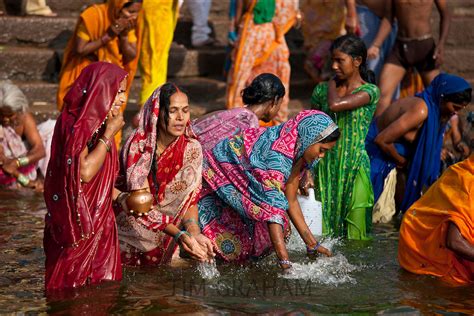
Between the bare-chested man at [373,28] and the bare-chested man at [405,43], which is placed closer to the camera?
the bare-chested man at [405,43]

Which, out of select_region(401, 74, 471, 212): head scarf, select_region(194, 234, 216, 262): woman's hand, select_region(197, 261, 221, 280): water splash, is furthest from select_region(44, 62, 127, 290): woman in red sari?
select_region(401, 74, 471, 212): head scarf

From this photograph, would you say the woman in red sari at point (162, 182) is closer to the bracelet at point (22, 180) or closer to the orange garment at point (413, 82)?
the bracelet at point (22, 180)

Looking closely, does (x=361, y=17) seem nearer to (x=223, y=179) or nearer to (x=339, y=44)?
(x=339, y=44)

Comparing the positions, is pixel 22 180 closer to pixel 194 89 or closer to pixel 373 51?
pixel 194 89

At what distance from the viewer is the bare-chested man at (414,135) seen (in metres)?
8.48

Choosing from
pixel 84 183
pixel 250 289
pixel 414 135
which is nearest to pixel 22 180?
pixel 414 135

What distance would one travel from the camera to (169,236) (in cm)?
679

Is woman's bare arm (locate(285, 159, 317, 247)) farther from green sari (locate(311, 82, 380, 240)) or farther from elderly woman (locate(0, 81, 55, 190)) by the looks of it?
elderly woman (locate(0, 81, 55, 190))

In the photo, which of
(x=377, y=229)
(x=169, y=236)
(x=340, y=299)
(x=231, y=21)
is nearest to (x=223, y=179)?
(x=169, y=236)

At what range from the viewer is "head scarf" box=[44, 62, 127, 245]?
18.7 feet

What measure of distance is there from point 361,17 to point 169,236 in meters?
5.25

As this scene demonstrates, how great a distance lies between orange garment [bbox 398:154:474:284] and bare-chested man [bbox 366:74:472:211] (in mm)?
1847

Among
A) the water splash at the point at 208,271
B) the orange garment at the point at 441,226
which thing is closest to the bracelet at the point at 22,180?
the water splash at the point at 208,271

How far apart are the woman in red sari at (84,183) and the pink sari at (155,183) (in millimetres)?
479
